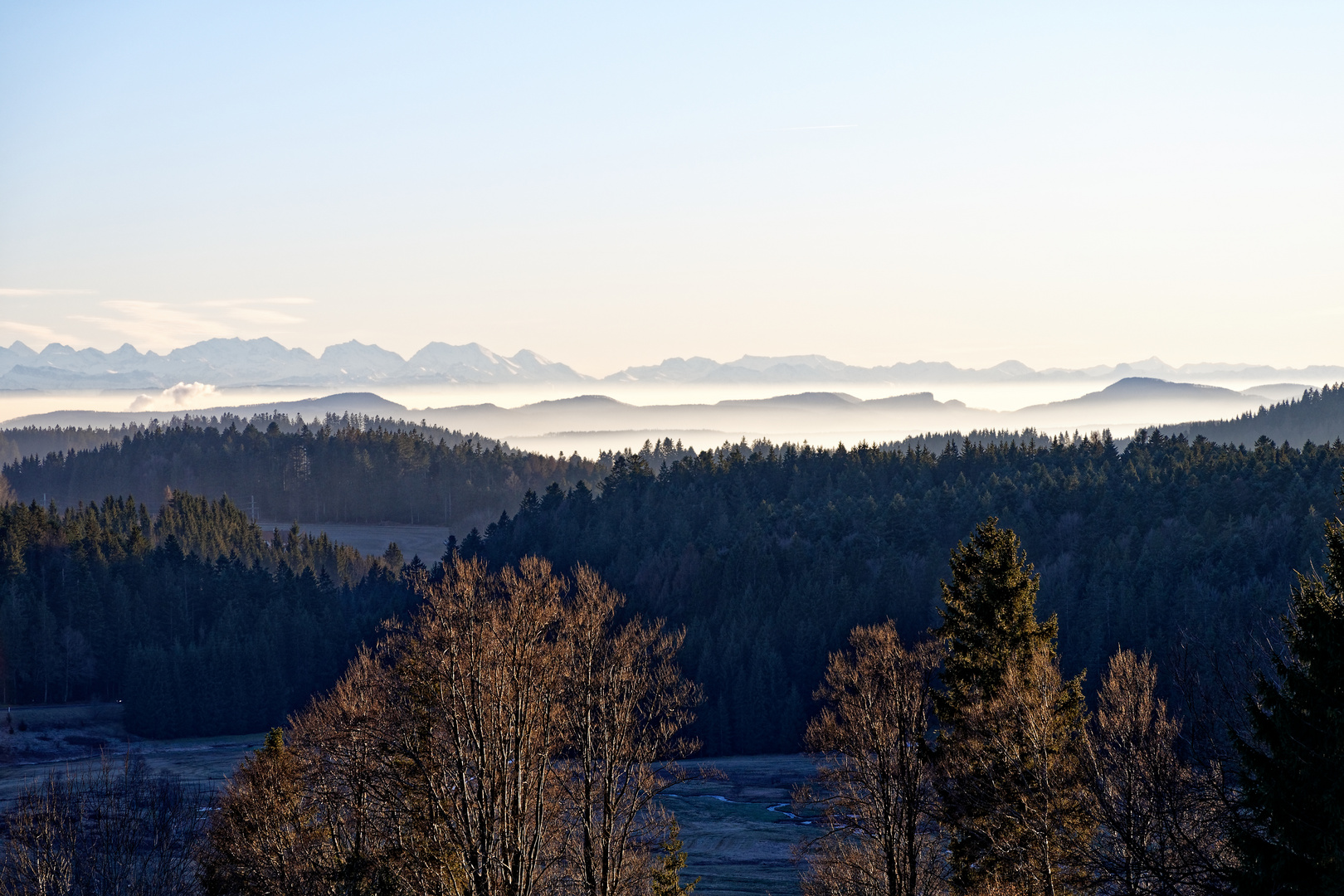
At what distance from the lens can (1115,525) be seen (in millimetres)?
156875

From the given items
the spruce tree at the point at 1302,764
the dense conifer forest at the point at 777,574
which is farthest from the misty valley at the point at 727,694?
the dense conifer forest at the point at 777,574

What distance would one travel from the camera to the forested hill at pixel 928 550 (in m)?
130

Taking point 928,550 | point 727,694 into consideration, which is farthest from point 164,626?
point 928,550

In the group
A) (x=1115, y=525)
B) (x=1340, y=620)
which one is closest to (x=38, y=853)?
(x=1340, y=620)

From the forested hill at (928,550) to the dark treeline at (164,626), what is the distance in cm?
3114

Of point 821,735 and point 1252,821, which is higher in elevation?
point 1252,821

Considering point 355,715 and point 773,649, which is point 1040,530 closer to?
point 773,649

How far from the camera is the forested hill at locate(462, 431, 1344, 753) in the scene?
129875 millimetres

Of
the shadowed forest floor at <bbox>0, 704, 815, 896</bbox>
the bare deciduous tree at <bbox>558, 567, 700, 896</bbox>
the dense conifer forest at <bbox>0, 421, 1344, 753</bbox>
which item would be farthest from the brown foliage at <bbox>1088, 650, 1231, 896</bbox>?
the dense conifer forest at <bbox>0, 421, 1344, 753</bbox>

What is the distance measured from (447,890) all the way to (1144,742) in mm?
14852

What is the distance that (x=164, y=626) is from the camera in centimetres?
16988

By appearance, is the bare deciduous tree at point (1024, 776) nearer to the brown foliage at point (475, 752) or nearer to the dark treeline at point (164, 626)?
the brown foliage at point (475, 752)

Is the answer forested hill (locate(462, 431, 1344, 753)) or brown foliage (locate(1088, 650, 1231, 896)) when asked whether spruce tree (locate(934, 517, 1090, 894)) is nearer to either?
brown foliage (locate(1088, 650, 1231, 896))

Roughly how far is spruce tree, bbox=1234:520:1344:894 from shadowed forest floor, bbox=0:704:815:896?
52.1 m
